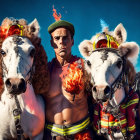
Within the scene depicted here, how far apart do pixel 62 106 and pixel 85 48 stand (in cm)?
145

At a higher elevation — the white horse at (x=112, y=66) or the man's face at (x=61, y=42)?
the man's face at (x=61, y=42)

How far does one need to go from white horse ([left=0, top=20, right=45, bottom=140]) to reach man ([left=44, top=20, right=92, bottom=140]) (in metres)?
0.40

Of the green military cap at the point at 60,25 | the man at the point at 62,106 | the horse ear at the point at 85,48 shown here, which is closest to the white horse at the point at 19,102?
the man at the point at 62,106

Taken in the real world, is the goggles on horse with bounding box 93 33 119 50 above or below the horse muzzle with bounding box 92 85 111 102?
above

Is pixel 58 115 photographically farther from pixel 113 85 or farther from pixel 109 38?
pixel 109 38

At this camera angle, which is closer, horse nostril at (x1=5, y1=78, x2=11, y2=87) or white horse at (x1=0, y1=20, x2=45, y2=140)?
horse nostril at (x1=5, y1=78, x2=11, y2=87)

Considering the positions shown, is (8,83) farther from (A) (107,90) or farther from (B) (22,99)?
(A) (107,90)

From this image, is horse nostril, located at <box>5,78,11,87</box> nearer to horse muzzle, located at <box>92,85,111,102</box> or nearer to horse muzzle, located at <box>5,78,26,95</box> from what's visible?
horse muzzle, located at <box>5,78,26,95</box>

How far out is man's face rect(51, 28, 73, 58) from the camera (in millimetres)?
3803

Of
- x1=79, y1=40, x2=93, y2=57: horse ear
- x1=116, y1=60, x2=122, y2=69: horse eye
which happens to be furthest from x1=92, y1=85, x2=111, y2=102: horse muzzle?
x1=79, y1=40, x2=93, y2=57: horse ear

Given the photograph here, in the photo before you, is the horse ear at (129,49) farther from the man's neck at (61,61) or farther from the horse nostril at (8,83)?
the horse nostril at (8,83)

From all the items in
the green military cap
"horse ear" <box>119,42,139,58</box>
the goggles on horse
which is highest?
the green military cap

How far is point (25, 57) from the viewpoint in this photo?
2.77m

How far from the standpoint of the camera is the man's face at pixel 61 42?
3803mm
